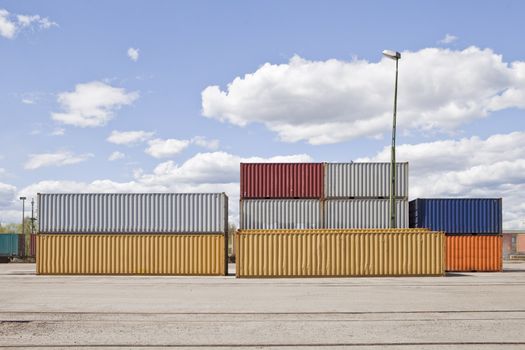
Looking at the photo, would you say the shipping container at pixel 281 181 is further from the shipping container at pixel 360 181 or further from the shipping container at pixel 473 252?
the shipping container at pixel 473 252

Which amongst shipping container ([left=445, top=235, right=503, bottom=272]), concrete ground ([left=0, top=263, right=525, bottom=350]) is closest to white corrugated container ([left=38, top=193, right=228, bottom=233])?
concrete ground ([left=0, top=263, right=525, bottom=350])

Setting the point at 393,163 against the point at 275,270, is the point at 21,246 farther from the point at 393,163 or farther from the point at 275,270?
the point at 393,163

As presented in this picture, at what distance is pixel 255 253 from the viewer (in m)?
30.7

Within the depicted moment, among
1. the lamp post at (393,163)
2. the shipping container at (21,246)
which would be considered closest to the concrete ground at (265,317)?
the lamp post at (393,163)

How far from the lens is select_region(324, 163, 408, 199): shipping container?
34125mm

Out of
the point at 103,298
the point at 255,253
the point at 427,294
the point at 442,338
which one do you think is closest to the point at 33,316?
the point at 103,298

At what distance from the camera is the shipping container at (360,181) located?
112ft

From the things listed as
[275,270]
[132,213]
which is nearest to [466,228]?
[275,270]

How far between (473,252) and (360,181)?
356 inches

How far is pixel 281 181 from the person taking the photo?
1346 inches

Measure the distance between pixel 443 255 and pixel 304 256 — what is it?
25.2ft

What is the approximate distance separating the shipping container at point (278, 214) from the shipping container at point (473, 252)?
9.26m

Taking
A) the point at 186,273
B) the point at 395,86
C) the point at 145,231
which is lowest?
the point at 186,273

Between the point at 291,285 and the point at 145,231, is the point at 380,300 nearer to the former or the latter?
the point at 291,285
